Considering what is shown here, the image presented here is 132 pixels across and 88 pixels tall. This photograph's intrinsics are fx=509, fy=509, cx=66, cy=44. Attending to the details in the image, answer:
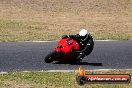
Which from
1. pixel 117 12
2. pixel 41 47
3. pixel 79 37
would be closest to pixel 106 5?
pixel 117 12

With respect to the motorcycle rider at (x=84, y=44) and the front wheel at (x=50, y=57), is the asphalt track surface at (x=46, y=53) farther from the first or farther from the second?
the motorcycle rider at (x=84, y=44)

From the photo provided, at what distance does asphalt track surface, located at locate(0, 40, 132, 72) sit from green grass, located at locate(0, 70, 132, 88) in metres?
1.08

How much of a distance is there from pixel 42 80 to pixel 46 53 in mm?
4812

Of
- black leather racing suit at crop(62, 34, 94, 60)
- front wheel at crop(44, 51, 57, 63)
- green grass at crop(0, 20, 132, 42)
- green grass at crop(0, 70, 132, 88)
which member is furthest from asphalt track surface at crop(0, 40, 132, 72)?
green grass at crop(0, 20, 132, 42)

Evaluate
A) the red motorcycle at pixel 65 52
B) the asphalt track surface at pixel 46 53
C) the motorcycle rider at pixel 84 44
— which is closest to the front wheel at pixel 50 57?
the red motorcycle at pixel 65 52

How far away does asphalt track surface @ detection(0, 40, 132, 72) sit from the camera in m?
16.6

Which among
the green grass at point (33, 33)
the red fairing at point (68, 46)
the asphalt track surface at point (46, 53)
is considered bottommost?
the green grass at point (33, 33)

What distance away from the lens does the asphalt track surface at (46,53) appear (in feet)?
54.5

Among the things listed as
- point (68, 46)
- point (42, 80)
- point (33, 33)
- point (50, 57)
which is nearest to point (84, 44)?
point (68, 46)

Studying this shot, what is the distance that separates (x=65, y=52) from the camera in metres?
17.0

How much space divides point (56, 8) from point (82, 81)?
22061 mm

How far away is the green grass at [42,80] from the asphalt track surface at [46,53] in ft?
3.55

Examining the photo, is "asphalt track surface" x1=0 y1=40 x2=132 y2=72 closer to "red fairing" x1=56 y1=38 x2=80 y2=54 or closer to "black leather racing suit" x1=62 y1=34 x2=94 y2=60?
"black leather racing suit" x1=62 y1=34 x2=94 y2=60

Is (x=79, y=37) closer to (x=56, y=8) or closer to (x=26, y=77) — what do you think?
(x=26, y=77)
